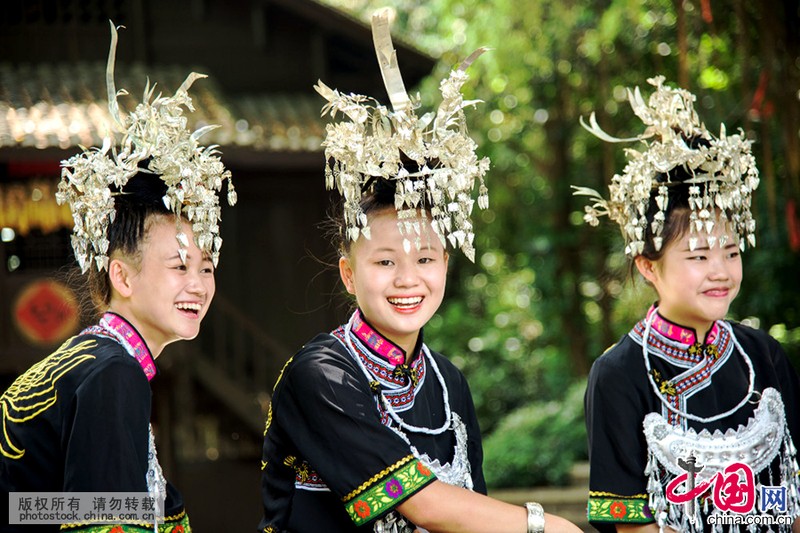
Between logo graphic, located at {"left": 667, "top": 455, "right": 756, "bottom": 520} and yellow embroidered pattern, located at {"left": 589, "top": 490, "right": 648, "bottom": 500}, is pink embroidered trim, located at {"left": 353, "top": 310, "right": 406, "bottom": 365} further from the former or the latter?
logo graphic, located at {"left": 667, "top": 455, "right": 756, "bottom": 520}

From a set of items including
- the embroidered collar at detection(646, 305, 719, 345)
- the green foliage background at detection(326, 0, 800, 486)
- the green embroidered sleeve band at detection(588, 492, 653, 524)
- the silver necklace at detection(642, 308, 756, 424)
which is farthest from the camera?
the green foliage background at detection(326, 0, 800, 486)

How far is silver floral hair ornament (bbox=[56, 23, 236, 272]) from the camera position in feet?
9.57

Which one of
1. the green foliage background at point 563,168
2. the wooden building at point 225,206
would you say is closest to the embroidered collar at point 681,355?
the green foliage background at point 563,168

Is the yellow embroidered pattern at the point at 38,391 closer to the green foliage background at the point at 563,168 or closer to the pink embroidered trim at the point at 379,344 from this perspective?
the pink embroidered trim at the point at 379,344

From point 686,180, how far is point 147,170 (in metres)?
1.69

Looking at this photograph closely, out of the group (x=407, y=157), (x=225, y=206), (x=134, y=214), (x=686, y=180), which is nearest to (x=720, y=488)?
(x=686, y=180)

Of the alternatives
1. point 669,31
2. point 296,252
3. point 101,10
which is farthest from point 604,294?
point 101,10

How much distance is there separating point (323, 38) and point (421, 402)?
21.4ft

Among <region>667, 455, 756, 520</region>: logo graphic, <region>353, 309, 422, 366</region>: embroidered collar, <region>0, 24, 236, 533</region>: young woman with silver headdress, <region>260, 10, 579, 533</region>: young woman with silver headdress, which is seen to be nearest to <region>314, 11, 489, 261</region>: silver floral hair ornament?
<region>260, 10, 579, 533</region>: young woman with silver headdress

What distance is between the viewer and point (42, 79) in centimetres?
841

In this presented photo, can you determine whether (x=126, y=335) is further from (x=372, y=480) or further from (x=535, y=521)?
(x=535, y=521)

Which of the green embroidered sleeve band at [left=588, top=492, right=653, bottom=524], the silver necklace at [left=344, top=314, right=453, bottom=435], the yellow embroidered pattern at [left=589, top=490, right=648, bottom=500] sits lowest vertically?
the green embroidered sleeve band at [left=588, top=492, right=653, bottom=524]

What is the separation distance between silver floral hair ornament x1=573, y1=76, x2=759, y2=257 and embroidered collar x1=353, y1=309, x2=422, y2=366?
35.6 inches

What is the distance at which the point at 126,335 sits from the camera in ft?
9.38
